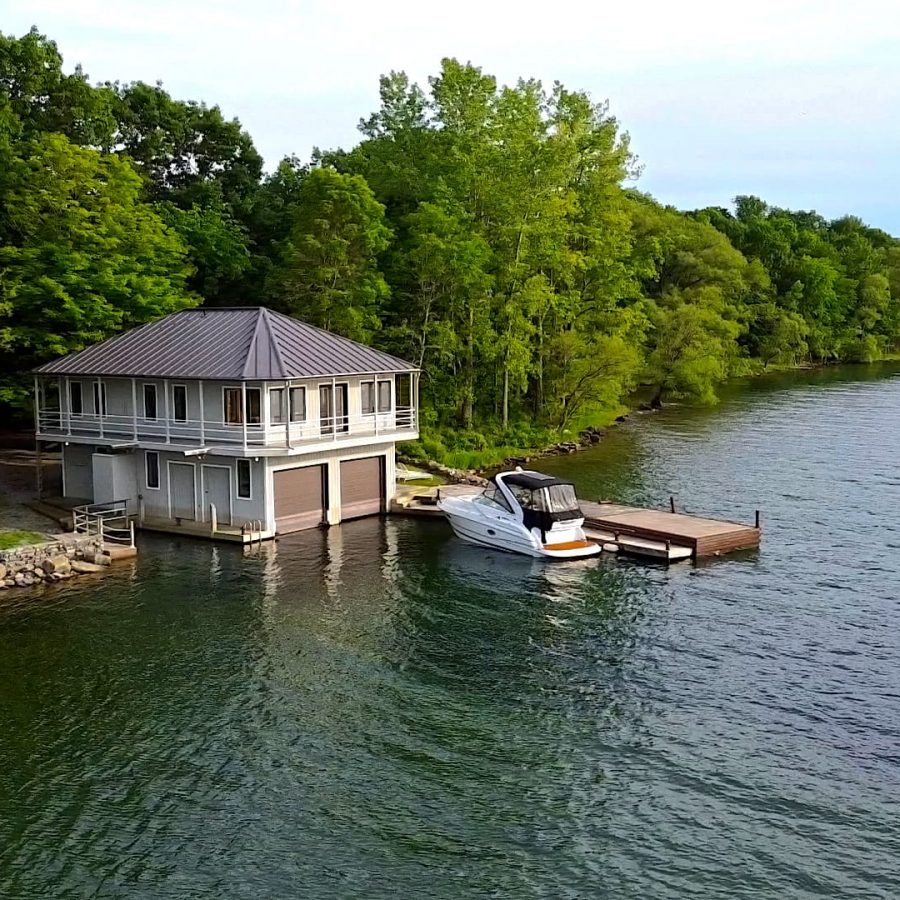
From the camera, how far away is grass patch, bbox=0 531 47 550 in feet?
112

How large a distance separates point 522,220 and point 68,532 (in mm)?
31932

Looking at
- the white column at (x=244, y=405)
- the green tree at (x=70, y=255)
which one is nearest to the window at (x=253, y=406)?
the white column at (x=244, y=405)

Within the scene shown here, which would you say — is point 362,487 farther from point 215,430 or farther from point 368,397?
point 215,430

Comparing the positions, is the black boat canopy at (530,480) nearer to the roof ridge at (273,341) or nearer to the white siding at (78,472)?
the roof ridge at (273,341)

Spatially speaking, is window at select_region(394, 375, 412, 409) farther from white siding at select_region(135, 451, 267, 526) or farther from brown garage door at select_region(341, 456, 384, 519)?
white siding at select_region(135, 451, 267, 526)

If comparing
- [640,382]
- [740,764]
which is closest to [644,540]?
[740,764]

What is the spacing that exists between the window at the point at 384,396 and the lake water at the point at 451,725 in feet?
22.1

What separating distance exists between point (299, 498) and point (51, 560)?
944 centimetres

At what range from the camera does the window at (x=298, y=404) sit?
127 feet

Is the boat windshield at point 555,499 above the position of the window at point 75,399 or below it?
below

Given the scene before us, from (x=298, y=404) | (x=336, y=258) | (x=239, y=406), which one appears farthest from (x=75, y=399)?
(x=336, y=258)

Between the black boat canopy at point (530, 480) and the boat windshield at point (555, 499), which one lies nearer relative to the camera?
the boat windshield at point (555, 499)

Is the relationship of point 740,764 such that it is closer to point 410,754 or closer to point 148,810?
point 410,754

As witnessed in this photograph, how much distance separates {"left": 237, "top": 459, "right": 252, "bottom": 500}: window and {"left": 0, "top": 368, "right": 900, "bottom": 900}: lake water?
8.24 feet
